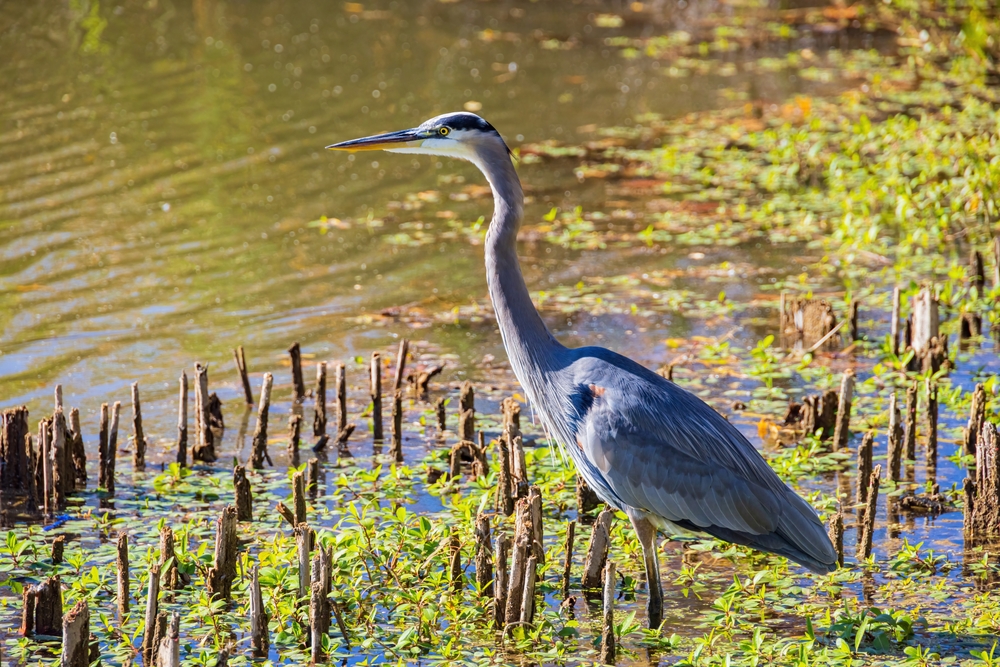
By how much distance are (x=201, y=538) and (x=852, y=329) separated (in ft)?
15.3

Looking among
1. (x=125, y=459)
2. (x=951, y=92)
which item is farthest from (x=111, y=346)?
(x=951, y=92)

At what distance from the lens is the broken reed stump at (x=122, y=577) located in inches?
180

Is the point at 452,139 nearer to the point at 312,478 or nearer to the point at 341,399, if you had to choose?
the point at 312,478

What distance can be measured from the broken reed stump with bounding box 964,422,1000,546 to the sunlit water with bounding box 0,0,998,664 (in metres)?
0.14

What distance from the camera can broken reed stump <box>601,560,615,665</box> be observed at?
4293 mm

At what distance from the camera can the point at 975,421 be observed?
6.11 meters

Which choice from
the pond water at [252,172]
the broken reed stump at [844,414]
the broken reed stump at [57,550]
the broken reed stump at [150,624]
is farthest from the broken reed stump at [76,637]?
the broken reed stump at [844,414]

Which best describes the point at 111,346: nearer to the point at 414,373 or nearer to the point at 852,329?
the point at 414,373

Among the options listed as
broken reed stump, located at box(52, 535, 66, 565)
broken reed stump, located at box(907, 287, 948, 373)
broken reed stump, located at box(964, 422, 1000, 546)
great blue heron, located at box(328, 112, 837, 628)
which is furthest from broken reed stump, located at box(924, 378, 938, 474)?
broken reed stump, located at box(52, 535, 66, 565)

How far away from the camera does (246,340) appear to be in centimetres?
877

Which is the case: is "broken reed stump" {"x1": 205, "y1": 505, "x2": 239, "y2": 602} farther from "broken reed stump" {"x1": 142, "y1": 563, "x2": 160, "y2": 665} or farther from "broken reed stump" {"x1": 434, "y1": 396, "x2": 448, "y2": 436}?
"broken reed stump" {"x1": 434, "y1": 396, "x2": 448, "y2": 436}

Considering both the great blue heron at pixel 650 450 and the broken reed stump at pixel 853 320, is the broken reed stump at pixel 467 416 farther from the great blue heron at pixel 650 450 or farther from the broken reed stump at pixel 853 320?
the broken reed stump at pixel 853 320

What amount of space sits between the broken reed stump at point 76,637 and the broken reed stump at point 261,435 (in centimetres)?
240

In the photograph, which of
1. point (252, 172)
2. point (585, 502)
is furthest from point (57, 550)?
point (252, 172)
